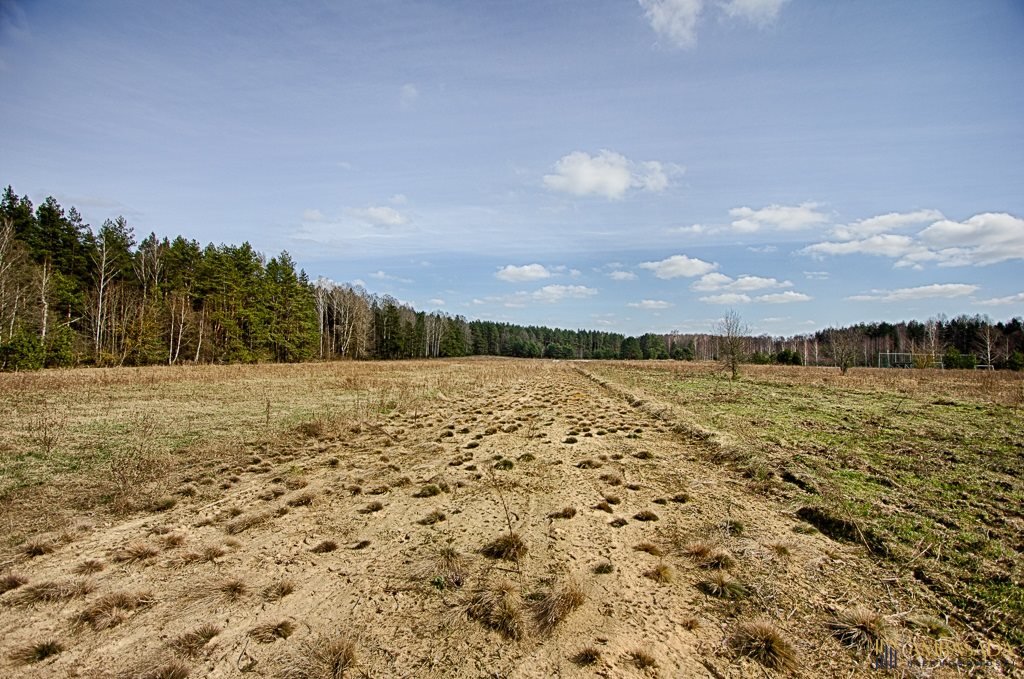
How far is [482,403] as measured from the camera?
18453mm

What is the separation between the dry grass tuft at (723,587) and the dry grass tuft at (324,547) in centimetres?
430

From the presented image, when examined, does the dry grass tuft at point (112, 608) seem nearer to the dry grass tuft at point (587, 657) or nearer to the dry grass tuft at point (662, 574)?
the dry grass tuft at point (587, 657)

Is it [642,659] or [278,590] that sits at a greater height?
[642,659]

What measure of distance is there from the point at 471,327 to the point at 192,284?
8190 centimetres

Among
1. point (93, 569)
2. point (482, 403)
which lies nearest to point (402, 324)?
point (482, 403)

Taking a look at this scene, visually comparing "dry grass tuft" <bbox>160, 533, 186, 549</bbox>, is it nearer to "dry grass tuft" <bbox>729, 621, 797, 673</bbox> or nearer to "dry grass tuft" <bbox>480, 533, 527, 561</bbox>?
"dry grass tuft" <bbox>480, 533, 527, 561</bbox>

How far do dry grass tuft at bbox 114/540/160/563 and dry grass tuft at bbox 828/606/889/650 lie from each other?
7284 mm

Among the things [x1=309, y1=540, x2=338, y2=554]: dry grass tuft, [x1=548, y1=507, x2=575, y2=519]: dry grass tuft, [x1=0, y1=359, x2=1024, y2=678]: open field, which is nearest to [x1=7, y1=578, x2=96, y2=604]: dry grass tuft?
[x1=0, y1=359, x2=1024, y2=678]: open field

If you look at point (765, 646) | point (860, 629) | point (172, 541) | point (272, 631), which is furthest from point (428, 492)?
point (860, 629)

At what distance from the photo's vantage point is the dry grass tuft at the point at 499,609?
3.79 m

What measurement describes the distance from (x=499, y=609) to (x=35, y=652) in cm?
385

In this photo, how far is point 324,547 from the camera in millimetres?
5391

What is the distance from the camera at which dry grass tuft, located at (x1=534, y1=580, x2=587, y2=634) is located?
3.84m

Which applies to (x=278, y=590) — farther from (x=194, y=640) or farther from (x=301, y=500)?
(x=301, y=500)
